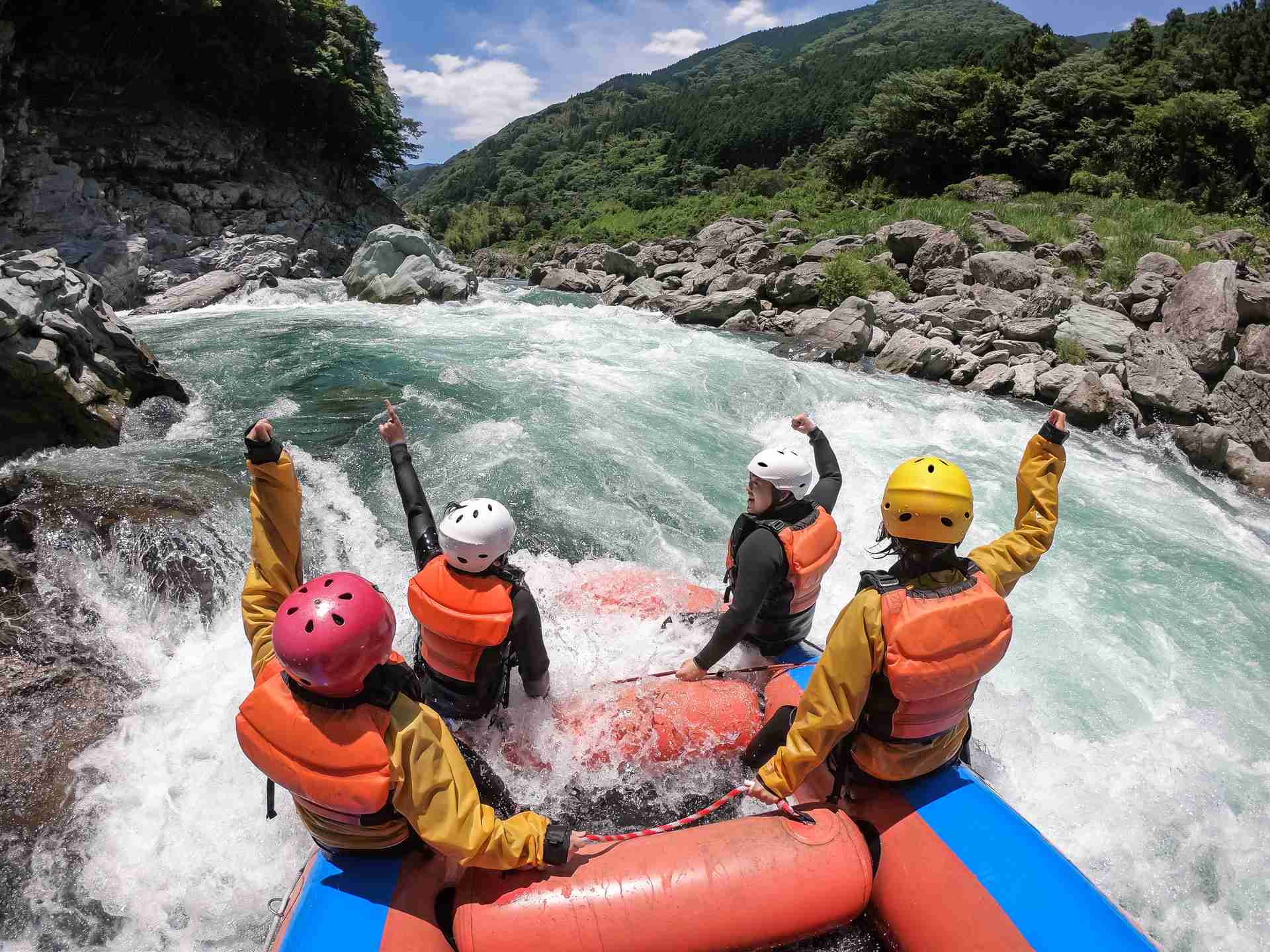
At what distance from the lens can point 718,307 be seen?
16.1 m

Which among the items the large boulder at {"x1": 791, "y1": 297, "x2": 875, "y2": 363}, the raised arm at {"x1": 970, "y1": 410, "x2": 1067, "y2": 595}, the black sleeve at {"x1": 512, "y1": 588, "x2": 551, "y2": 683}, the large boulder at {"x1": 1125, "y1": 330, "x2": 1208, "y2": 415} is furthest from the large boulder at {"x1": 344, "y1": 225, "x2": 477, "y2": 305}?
the raised arm at {"x1": 970, "y1": 410, "x2": 1067, "y2": 595}

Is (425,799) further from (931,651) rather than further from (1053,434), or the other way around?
(1053,434)

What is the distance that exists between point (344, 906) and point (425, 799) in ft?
1.68

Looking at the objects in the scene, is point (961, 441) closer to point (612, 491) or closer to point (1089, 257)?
point (612, 491)

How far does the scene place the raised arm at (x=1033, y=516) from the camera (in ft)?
9.17

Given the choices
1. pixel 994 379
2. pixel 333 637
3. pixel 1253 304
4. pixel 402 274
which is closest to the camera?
pixel 333 637

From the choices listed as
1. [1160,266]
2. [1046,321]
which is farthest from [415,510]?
[1160,266]

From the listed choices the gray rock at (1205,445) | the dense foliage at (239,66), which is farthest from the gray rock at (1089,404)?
the dense foliage at (239,66)

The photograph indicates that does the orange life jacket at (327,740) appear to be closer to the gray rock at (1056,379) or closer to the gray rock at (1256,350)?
the gray rock at (1056,379)

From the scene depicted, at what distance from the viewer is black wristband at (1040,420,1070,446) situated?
2846 mm

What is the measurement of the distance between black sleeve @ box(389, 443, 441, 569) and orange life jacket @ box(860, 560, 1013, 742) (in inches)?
78.2

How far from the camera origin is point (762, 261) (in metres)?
19.0

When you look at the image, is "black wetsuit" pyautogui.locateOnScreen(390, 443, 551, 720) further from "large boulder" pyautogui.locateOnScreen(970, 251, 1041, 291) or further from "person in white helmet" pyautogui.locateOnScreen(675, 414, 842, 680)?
"large boulder" pyautogui.locateOnScreen(970, 251, 1041, 291)

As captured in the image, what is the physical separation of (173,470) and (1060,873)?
7141 mm
